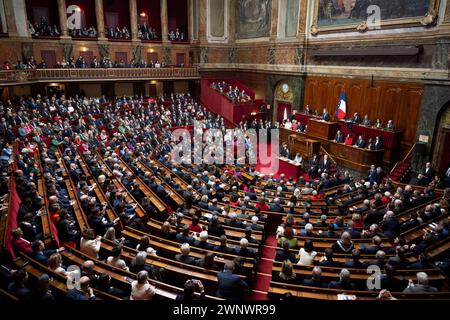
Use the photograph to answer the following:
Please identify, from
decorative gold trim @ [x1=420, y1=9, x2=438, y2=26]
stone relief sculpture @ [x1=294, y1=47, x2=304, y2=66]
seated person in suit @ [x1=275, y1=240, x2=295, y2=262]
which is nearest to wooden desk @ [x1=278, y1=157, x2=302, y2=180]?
stone relief sculpture @ [x1=294, y1=47, x2=304, y2=66]

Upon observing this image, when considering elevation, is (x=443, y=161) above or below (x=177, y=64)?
below

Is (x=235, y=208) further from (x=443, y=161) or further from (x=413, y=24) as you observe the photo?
(x=413, y=24)

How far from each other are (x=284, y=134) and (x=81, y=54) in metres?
13.7

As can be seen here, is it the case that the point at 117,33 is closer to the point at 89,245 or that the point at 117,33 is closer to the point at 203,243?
the point at 89,245

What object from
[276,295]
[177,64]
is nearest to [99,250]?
[276,295]

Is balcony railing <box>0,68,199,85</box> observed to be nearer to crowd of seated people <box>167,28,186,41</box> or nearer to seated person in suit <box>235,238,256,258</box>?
crowd of seated people <box>167,28,186,41</box>

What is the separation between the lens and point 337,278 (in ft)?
15.1

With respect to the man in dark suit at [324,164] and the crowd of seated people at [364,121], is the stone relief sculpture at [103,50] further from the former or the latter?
the man in dark suit at [324,164]

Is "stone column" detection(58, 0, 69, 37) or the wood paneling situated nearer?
the wood paneling

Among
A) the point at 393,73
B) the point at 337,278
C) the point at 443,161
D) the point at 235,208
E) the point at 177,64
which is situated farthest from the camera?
the point at 177,64

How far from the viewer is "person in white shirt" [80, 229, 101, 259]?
4.87m

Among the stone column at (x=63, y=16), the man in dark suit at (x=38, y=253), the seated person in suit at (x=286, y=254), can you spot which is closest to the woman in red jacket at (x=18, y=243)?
the man in dark suit at (x=38, y=253)

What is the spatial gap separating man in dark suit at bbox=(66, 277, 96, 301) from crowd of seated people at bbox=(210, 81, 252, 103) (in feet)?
49.0

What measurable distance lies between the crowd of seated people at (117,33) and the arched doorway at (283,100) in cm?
1080
